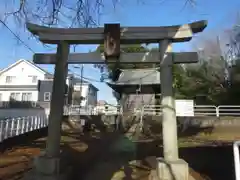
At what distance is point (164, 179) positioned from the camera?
16.2ft

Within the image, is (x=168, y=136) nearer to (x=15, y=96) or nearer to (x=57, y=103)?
(x=57, y=103)

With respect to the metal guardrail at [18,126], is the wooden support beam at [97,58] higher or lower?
higher

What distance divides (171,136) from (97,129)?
1249cm

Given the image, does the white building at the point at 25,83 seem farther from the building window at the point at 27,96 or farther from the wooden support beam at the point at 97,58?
the wooden support beam at the point at 97,58

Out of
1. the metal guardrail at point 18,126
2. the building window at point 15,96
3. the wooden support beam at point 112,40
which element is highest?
the building window at point 15,96

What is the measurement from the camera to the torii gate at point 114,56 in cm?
522

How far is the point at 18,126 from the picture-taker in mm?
10438

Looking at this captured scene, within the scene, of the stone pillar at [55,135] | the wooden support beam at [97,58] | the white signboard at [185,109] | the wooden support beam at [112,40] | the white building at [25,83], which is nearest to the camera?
the stone pillar at [55,135]

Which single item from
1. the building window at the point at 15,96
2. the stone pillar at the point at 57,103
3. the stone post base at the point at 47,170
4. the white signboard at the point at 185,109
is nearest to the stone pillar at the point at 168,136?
the stone post base at the point at 47,170

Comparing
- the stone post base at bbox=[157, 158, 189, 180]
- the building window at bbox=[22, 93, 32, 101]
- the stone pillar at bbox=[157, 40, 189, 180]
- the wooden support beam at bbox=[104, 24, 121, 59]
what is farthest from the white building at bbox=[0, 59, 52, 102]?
the stone post base at bbox=[157, 158, 189, 180]

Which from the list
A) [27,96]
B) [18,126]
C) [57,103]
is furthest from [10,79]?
[57,103]

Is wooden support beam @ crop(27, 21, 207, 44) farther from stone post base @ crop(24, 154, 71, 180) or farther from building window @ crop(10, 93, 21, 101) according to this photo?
building window @ crop(10, 93, 21, 101)

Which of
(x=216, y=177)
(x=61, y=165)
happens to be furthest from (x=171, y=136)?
(x=61, y=165)

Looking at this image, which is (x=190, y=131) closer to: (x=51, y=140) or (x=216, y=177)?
(x=216, y=177)
